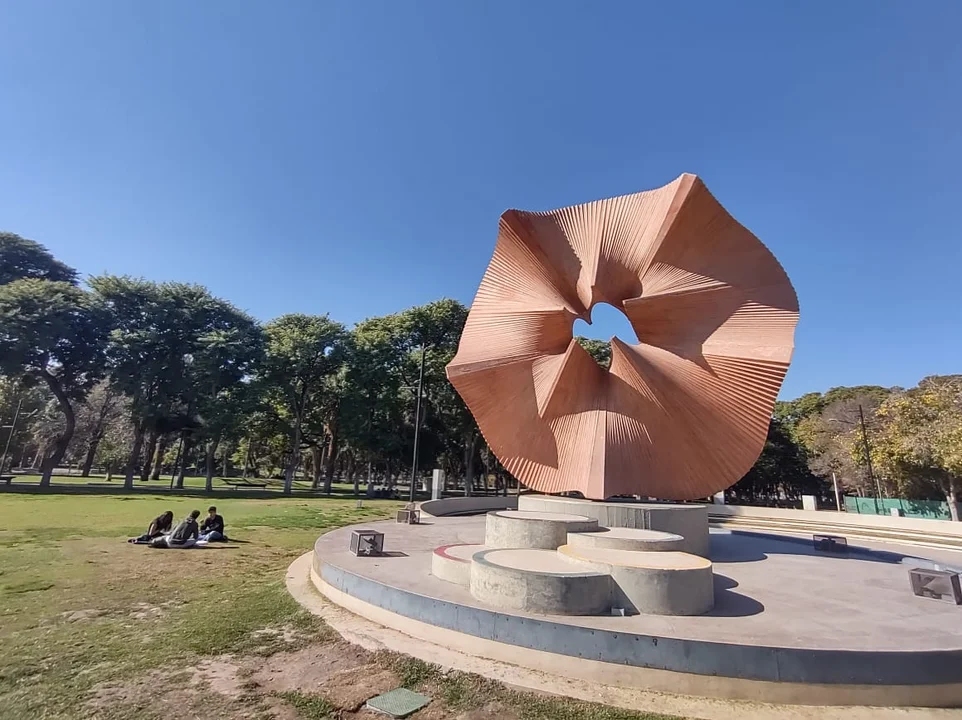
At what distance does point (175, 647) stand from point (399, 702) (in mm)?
3157

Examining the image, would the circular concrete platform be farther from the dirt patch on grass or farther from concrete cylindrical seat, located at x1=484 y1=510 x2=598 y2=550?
concrete cylindrical seat, located at x1=484 y1=510 x2=598 y2=550

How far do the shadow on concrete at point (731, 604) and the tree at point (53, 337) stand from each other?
35.4 meters

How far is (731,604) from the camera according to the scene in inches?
291

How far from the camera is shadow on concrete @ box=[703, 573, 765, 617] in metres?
6.90

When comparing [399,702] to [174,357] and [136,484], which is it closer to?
[174,357]

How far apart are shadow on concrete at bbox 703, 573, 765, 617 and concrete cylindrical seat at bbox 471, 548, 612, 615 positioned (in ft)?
5.36

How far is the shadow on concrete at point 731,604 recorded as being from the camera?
6898mm

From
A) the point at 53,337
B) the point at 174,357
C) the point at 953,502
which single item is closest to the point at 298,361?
the point at 174,357

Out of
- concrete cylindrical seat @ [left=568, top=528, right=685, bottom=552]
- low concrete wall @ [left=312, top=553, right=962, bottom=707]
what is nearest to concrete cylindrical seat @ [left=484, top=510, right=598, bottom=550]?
concrete cylindrical seat @ [left=568, top=528, right=685, bottom=552]

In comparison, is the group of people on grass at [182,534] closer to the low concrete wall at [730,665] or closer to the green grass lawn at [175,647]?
the green grass lawn at [175,647]

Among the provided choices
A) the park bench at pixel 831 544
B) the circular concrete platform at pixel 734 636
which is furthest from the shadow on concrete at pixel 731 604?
the park bench at pixel 831 544

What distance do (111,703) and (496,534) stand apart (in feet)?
21.3

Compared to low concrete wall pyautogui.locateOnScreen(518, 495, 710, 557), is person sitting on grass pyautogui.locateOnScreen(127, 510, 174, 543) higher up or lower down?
lower down

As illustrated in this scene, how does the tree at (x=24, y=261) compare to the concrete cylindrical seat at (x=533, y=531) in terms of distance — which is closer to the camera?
the concrete cylindrical seat at (x=533, y=531)
